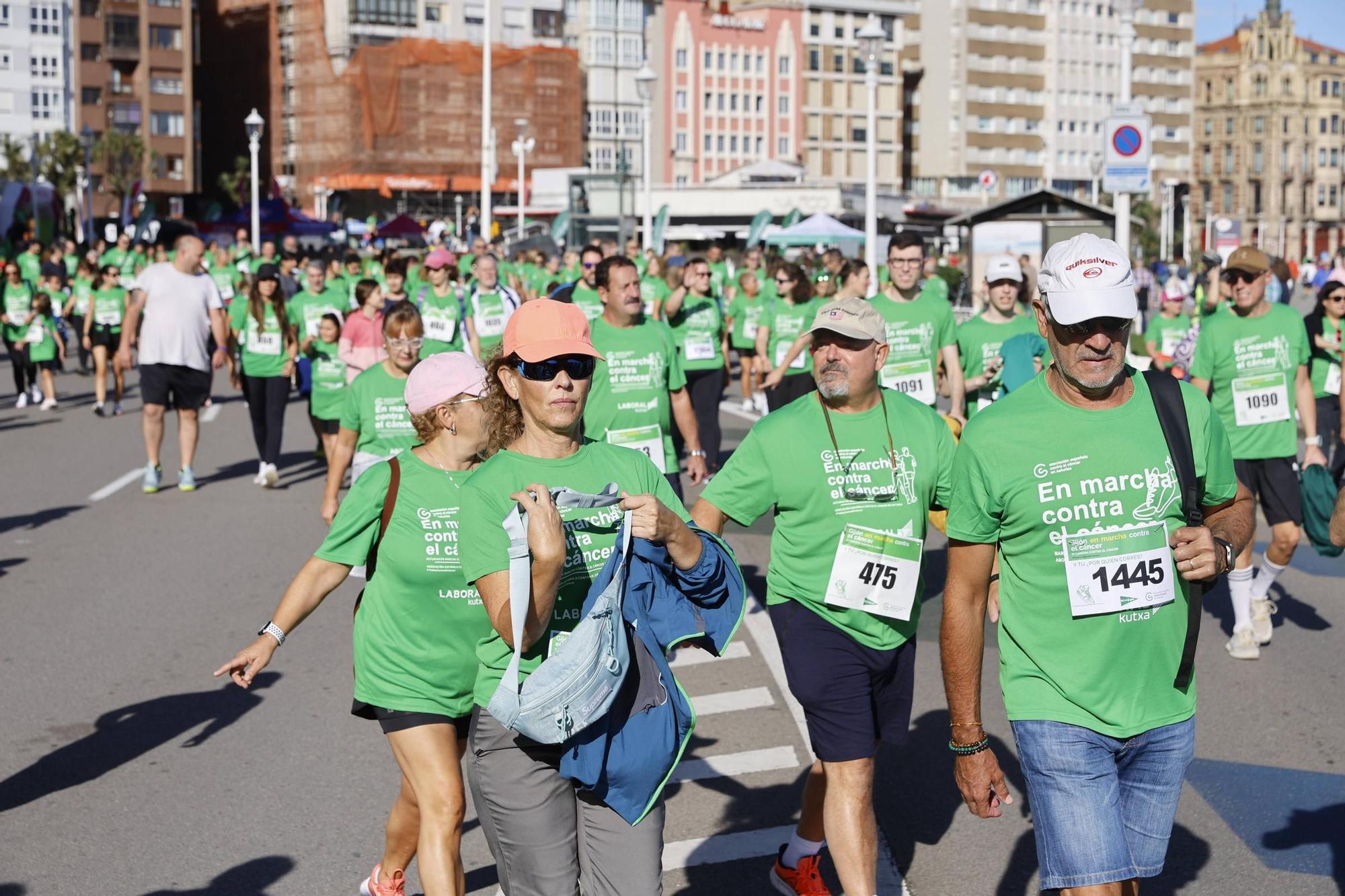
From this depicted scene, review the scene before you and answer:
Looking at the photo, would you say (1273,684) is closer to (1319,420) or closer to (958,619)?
(1319,420)

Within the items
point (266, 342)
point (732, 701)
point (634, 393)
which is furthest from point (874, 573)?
point (266, 342)

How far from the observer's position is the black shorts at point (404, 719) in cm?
493

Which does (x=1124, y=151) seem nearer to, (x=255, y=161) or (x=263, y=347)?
(x=263, y=347)

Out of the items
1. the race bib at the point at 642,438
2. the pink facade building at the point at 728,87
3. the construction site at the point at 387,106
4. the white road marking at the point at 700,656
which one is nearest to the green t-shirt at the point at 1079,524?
the race bib at the point at 642,438

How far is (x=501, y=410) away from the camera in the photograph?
4.31 meters

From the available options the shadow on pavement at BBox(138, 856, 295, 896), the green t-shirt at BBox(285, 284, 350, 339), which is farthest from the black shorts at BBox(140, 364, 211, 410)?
the shadow on pavement at BBox(138, 856, 295, 896)

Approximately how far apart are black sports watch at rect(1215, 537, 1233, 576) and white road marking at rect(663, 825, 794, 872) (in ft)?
7.78

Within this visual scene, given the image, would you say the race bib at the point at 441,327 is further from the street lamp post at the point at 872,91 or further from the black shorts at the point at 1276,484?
the street lamp post at the point at 872,91

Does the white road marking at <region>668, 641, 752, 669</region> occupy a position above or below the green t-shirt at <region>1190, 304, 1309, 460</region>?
Answer: below

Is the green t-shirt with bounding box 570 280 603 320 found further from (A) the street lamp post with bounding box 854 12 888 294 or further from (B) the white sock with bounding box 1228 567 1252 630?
(A) the street lamp post with bounding box 854 12 888 294

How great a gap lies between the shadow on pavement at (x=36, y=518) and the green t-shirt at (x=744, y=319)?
8.65m

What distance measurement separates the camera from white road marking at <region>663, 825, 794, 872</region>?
5.96 metres

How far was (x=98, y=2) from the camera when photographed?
11088 centimetres

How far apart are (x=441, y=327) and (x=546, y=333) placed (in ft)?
41.6
